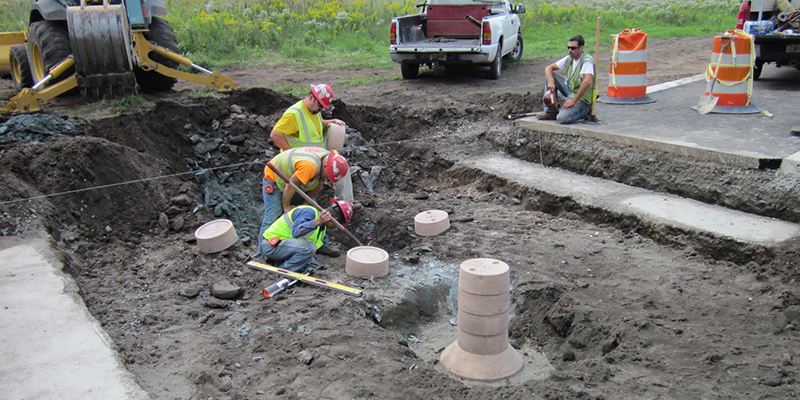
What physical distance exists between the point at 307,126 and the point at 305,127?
0.03 m

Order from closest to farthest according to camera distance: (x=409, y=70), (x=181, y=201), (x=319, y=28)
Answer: (x=181, y=201) → (x=409, y=70) → (x=319, y=28)

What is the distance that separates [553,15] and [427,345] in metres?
21.4

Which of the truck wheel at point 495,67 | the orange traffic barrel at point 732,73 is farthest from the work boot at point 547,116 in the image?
the truck wheel at point 495,67

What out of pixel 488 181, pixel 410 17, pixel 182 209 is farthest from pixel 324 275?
pixel 410 17

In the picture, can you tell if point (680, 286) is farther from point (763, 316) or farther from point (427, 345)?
point (427, 345)

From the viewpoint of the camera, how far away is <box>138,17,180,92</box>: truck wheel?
1078 centimetres

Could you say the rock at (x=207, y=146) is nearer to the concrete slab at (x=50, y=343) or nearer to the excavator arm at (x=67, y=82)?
the excavator arm at (x=67, y=82)

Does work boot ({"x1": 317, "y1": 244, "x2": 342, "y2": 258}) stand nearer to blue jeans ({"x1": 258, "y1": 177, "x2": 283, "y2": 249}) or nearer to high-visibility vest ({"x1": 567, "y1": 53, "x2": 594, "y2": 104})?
blue jeans ({"x1": 258, "y1": 177, "x2": 283, "y2": 249})

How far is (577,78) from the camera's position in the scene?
808 centimetres

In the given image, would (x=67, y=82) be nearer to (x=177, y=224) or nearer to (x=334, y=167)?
(x=177, y=224)

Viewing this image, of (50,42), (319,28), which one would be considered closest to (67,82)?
(50,42)

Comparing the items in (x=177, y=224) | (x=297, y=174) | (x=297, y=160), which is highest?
(x=297, y=160)

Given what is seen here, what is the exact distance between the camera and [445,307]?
5.14 m

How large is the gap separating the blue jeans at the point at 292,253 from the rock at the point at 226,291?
0.59 m
